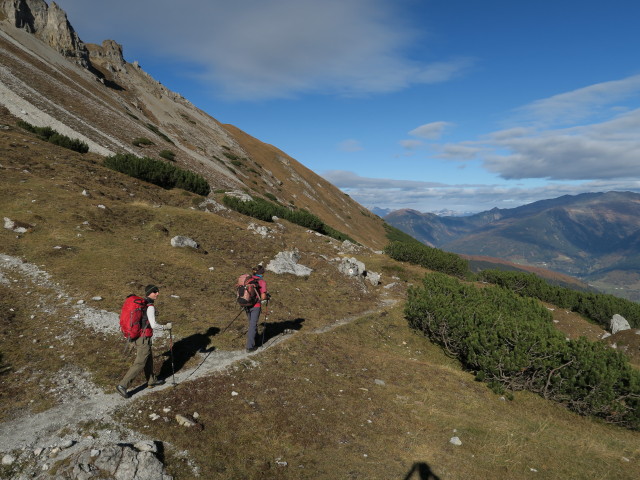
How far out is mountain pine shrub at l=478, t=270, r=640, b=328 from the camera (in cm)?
2948

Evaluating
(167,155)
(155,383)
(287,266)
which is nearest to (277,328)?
(155,383)

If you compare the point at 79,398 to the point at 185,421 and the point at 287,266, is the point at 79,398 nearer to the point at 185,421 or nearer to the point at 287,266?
the point at 185,421

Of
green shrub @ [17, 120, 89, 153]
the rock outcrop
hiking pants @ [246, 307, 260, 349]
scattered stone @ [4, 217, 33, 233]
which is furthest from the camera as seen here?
the rock outcrop

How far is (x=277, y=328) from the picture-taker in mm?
15617

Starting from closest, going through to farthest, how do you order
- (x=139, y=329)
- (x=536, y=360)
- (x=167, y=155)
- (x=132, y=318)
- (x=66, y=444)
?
(x=66, y=444) → (x=132, y=318) → (x=139, y=329) → (x=536, y=360) → (x=167, y=155)

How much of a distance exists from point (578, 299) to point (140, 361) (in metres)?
37.0

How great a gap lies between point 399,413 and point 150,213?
22018mm

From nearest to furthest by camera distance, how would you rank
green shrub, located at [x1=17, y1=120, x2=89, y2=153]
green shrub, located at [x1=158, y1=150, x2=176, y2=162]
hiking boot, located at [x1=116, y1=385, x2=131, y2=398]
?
1. hiking boot, located at [x1=116, y1=385, x2=131, y2=398]
2. green shrub, located at [x1=17, y1=120, x2=89, y2=153]
3. green shrub, located at [x1=158, y1=150, x2=176, y2=162]

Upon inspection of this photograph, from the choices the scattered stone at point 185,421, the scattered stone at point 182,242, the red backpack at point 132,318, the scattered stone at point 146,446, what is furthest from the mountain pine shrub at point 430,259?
the scattered stone at point 146,446

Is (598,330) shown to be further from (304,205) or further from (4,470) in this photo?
(304,205)

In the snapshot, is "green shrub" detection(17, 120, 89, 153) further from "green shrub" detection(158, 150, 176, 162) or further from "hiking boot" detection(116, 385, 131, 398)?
"hiking boot" detection(116, 385, 131, 398)

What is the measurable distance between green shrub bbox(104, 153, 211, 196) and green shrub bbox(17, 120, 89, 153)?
12.3 ft

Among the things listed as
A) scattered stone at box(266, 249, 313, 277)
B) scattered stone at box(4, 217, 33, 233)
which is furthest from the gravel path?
scattered stone at box(266, 249, 313, 277)

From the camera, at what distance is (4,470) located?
20.4ft
